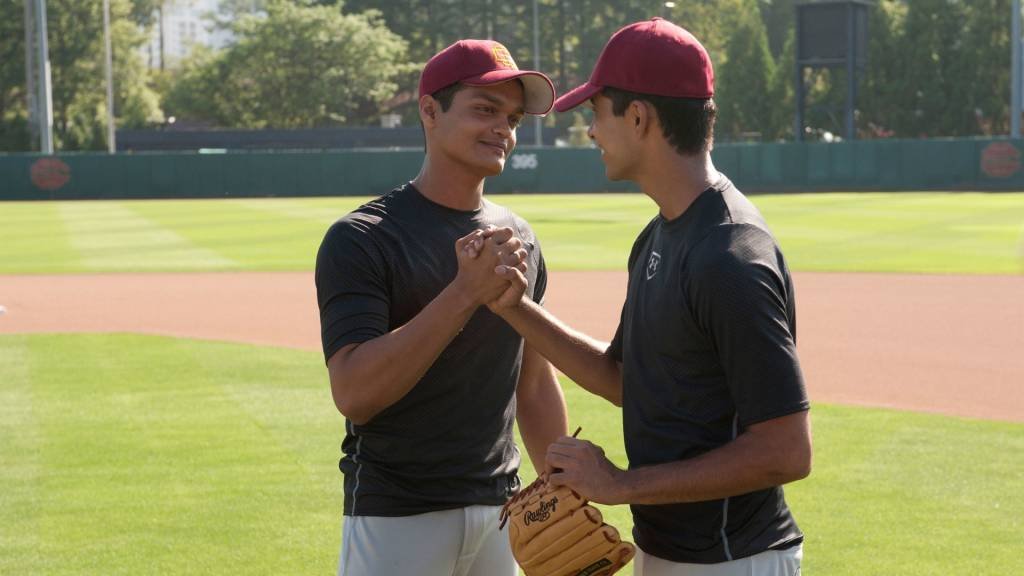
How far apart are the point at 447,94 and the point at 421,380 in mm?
800

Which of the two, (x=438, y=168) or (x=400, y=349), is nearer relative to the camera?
(x=400, y=349)

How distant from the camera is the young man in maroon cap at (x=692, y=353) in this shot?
2889mm

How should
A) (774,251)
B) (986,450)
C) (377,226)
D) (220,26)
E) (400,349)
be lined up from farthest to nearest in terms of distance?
1. (220,26)
2. (986,450)
3. (377,226)
4. (400,349)
5. (774,251)

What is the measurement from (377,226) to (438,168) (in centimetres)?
28

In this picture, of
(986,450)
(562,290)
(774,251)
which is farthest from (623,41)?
(562,290)

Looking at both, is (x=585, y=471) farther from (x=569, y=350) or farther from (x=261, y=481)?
(x=261, y=481)

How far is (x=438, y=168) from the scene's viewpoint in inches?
149

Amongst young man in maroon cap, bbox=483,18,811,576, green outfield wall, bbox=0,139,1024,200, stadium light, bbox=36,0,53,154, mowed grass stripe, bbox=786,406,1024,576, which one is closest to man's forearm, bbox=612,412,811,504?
young man in maroon cap, bbox=483,18,811,576

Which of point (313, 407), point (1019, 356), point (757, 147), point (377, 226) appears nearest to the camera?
point (377, 226)

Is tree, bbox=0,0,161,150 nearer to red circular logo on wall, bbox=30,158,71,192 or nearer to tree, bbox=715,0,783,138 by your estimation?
red circular logo on wall, bbox=30,158,71,192

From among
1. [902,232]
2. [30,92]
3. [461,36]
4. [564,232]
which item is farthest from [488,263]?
[461,36]

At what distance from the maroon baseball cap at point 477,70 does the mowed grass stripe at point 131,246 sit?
18558 millimetres

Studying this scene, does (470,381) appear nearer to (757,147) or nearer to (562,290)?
(562,290)

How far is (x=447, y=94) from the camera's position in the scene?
149 inches
